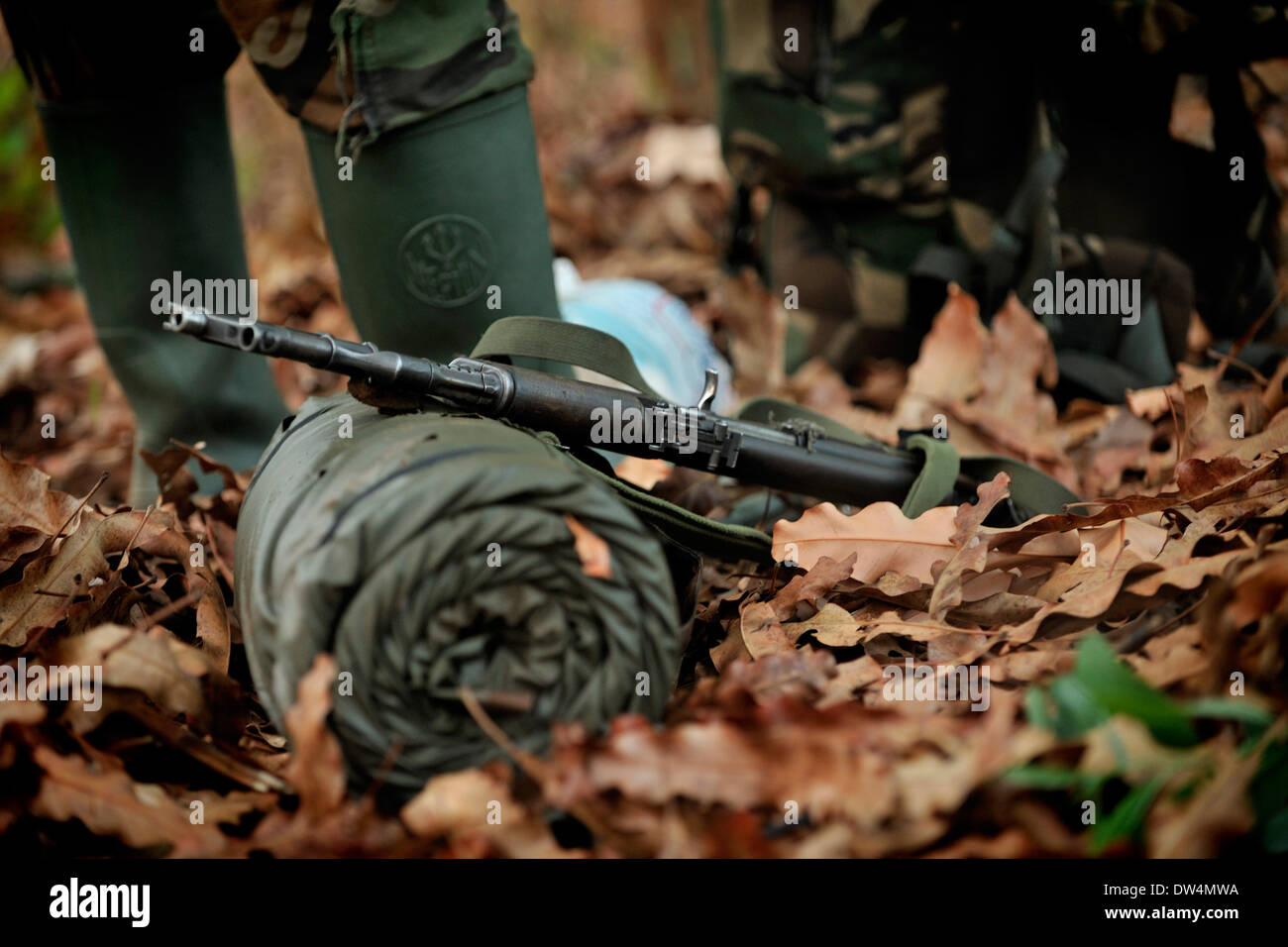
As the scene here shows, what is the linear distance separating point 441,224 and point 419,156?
0.10 meters

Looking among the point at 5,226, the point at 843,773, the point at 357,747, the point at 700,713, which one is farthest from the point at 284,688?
the point at 5,226

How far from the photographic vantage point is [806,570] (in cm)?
150

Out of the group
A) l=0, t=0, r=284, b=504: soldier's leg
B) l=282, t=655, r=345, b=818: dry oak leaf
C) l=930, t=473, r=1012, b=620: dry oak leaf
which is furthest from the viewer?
l=0, t=0, r=284, b=504: soldier's leg

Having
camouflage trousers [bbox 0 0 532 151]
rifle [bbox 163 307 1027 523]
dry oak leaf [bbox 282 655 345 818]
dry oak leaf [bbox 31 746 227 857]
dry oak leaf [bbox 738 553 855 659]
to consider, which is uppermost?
camouflage trousers [bbox 0 0 532 151]

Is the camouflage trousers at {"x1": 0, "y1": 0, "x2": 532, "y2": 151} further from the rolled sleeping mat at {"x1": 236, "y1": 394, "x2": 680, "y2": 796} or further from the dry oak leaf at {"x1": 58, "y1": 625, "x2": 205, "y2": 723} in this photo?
the dry oak leaf at {"x1": 58, "y1": 625, "x2": 205, "y2": 723}

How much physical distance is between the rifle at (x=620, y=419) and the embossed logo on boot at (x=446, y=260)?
280mm

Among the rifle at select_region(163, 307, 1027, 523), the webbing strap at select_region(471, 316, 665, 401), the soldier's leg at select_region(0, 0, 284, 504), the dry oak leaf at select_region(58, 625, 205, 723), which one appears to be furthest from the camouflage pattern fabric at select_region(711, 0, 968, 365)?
the dry oak leaf at select_region(58, 625, 205, 723)

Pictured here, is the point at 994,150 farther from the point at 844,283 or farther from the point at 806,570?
the point at 806,570

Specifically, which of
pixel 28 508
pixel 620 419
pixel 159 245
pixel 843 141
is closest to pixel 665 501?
pixel 620 419

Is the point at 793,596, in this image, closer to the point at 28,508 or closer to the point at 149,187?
the point at 28,508

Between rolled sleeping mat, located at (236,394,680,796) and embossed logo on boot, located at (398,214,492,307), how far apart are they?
0.60 metres

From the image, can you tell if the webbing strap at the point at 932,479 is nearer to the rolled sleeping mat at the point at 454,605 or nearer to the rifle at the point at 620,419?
the rifle at the point at 620,419

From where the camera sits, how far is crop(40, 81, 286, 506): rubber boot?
194 cm

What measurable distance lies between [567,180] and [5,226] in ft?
7.56
